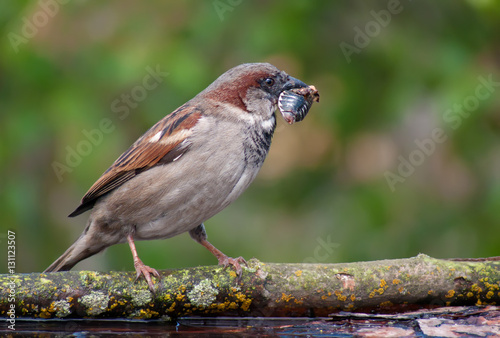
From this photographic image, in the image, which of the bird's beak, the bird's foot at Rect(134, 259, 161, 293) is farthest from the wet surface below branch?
the bird's beak

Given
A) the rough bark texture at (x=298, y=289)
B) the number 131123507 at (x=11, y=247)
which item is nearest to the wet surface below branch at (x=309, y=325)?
the rough bark texture at (x=298, y=289)

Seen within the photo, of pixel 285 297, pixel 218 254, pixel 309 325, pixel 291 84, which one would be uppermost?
pixel 291 84

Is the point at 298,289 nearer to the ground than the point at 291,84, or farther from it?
nearer to the ground

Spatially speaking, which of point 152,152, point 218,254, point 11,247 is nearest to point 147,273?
point 218,254

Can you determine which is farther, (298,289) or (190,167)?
(190,167)

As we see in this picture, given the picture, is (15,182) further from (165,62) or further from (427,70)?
(427,70)

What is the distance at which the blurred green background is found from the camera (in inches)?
194

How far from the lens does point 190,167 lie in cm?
399

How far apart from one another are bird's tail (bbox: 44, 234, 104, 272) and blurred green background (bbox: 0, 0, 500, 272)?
622 millimetres

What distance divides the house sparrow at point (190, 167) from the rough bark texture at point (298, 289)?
358 millimetres

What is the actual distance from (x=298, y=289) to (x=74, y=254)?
1622mm

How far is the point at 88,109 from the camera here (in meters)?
4.93

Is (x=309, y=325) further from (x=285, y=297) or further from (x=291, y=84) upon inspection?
(x=291, y=84)

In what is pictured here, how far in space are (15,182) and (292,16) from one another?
234 centimetres
